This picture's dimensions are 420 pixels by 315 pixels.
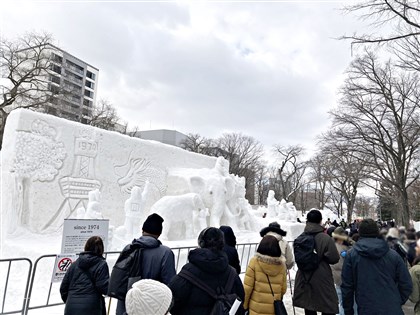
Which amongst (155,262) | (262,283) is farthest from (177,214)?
(155,262)

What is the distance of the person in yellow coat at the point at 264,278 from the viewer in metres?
3.12

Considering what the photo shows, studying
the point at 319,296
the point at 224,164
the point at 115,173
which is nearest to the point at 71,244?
the point at 319,296

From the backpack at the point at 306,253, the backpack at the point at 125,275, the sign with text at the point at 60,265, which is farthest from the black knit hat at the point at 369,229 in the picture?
the sign with text at the point at 60,265

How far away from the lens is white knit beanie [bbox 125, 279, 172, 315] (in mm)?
1715

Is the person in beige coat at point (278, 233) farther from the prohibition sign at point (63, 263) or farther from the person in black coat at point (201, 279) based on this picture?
the prohibition sign at point (63, 263)

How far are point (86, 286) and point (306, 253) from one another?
2384mm

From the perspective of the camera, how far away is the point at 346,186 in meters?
32.6

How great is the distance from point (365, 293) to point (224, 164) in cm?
1053

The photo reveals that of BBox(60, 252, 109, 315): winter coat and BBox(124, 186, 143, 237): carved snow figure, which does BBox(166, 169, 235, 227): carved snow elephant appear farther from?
BBox(60, 252, 109, 315): winter coat

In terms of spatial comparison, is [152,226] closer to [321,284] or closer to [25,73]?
[321,284]

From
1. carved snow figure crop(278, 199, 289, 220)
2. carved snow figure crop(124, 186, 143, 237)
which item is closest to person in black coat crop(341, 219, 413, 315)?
carved snow figure crop(124, 186, 143, 237)

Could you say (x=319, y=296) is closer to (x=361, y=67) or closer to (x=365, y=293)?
(x=365, y=293)

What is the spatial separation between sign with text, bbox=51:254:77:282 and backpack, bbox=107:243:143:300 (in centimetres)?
225

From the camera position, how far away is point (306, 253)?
3762 millimetres
